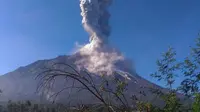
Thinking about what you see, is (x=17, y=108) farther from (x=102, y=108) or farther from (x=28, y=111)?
(x=102, y=108)

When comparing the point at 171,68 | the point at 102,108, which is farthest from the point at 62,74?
the point at 171,68

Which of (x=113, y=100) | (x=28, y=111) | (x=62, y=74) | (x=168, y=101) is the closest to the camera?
(x=62, y=74)

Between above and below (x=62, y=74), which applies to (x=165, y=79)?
above

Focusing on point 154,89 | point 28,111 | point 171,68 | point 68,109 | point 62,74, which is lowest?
point 68,109

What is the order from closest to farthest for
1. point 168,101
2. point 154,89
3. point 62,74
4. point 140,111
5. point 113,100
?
point 62,74 → point 140,111 → point 113,100 → point 168,101 → point 154,89

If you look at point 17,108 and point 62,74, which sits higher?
point 17,108

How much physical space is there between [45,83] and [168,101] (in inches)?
95.7

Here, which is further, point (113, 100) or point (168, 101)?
point (168, 101)

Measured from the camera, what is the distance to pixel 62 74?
5.46 m

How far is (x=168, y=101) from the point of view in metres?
6.76

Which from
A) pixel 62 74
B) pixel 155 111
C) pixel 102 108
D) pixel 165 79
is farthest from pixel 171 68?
pixel 62 74

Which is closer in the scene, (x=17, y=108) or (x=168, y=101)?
(x=168, y=101)

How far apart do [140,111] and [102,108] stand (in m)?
0.61

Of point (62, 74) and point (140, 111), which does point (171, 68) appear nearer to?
point (140, 111)
